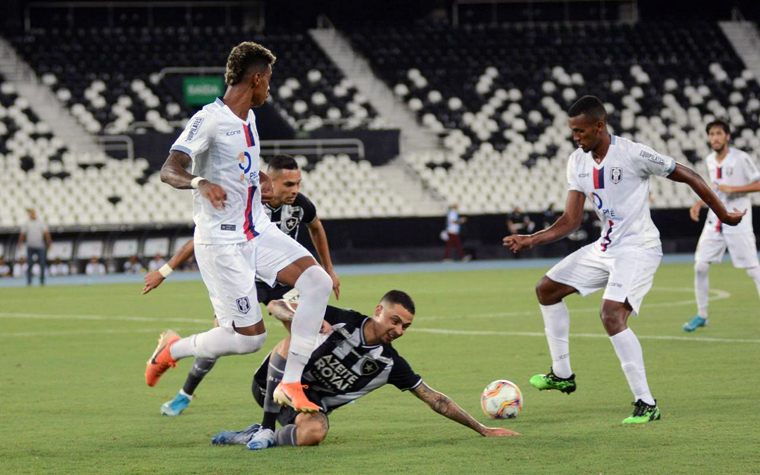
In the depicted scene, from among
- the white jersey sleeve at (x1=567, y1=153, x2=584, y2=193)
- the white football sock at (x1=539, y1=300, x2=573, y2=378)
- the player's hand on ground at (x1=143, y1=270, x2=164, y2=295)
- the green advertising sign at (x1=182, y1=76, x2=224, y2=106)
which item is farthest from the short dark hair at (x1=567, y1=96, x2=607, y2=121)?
the green advertising sign at (x1=182, y1=76, x2=224, y2=106)

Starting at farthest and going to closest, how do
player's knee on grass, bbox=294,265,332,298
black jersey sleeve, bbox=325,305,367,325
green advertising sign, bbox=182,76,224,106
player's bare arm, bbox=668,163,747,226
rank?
1. green advertising sign, bbox=182,76,224,106
2. player's bare arm, bbox=668,163,747,226
3. black jersey sleeve, bbox=325,305,367,325
4. player's knee on grass, bbox=294,265,332,298

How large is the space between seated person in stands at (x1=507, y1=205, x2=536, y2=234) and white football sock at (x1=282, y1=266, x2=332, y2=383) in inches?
912

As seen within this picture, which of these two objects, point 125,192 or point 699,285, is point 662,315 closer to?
point 699,285

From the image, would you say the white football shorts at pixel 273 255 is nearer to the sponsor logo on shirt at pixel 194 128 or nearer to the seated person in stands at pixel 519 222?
the sponsor logo on shirt at pixel 194 128

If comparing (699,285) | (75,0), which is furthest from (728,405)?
(75,0)

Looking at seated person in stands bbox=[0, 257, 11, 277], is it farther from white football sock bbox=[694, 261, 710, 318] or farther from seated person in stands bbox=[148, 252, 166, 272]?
white football sock bbox=[694, 261, 710, 318]

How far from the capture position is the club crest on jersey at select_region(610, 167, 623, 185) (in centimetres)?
741

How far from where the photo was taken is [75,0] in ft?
124

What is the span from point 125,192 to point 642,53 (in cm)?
1886

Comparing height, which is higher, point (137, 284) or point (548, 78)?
point (548, 78)

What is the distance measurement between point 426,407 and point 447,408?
5.22 feet

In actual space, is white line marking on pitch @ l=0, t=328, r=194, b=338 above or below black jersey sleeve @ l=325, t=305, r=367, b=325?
below

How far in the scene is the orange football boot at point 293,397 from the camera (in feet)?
19.7

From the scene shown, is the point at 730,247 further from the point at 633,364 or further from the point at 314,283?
the point at 314,283
